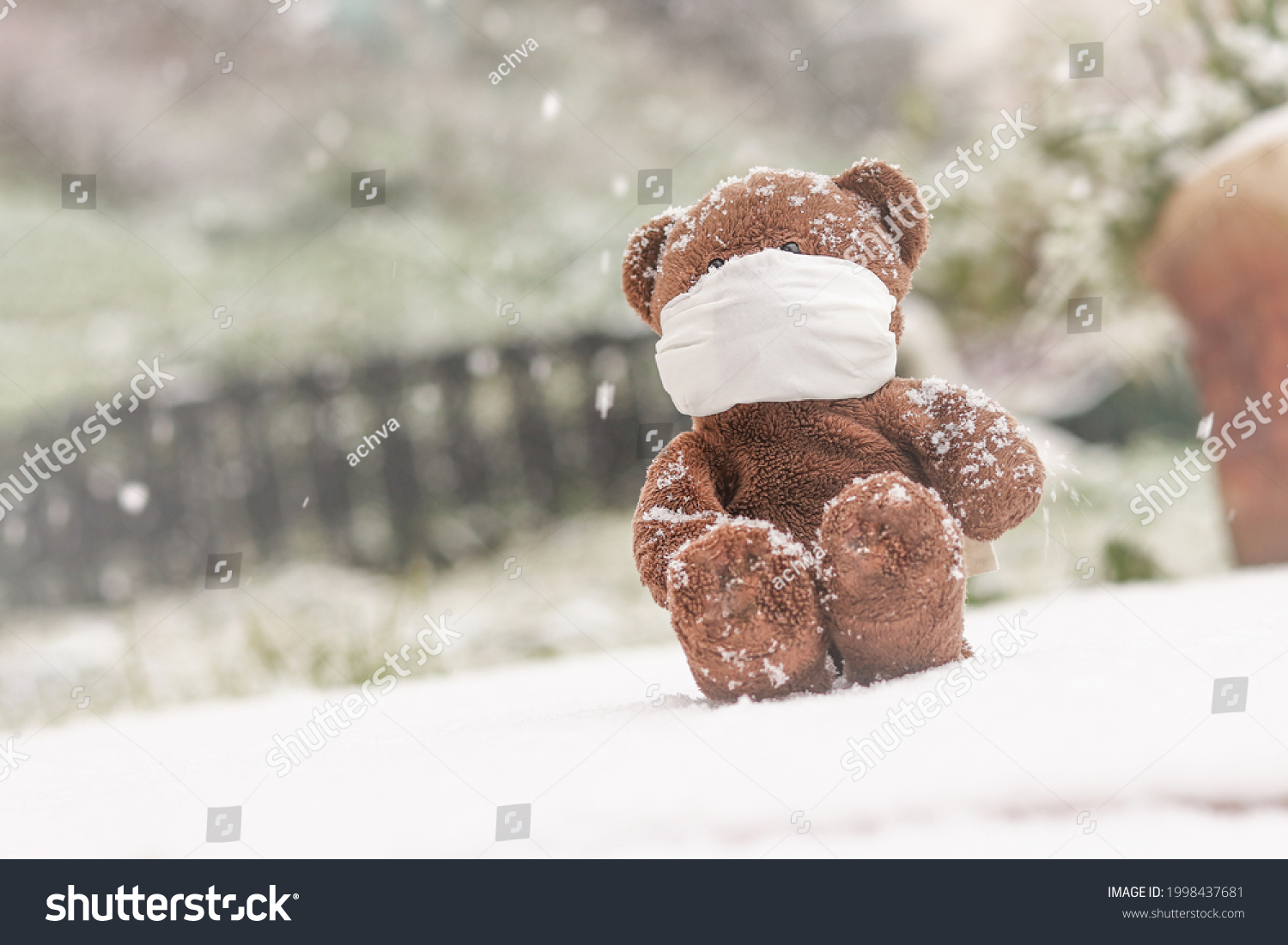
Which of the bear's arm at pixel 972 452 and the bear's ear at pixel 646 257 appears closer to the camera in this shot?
the bear's arm at pixel 972 452

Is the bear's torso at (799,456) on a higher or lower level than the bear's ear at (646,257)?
lower

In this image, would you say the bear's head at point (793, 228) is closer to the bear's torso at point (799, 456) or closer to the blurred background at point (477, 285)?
the bear's torso at point (799, 456)

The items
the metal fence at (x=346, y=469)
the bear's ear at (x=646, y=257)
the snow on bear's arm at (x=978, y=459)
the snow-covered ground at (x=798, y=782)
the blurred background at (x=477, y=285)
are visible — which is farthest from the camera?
the metal fence at (x=346, y=469)

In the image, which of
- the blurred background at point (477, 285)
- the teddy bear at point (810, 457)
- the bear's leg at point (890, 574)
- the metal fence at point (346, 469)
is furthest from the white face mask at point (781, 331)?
the metal fence at point (346, 469)

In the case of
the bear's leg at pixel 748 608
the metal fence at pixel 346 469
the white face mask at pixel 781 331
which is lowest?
the bear's leg at pixel 748 608

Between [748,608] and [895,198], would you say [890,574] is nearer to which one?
[748,608]

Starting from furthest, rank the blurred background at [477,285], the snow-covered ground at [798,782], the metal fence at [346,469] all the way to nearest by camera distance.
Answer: the metal fence at [346,469] → the blurred background at [477,285] → the snow-covered ground at [798,782]

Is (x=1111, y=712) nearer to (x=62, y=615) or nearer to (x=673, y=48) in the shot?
(x=673, y=48)

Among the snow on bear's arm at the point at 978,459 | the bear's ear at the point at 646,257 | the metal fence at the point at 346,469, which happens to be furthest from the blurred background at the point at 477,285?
the snow on bear's arm at the point at 978,459
